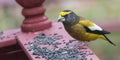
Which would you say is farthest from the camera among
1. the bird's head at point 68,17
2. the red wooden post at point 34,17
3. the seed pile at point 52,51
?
the bird's head at point 68,17

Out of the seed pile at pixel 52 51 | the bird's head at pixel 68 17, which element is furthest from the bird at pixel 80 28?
the seed pile at pixel 52 51

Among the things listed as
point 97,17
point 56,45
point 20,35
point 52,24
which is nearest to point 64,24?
point 52,24

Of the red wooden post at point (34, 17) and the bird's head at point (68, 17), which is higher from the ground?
the red wooden post at point (34, 17)

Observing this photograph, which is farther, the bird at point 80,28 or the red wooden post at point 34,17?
the bird at point 80,28

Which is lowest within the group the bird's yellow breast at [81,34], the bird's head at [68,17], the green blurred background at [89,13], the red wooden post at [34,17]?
the green blurred background at [89,13]

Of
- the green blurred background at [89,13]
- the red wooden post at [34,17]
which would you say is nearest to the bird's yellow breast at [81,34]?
the red wooden post at [34,17]

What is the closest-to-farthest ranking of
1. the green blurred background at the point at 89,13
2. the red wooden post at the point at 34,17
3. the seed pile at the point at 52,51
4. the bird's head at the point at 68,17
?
the seed pile at the point at 52,51 → the red wooden post at the point at 34,17 → the bird's head at the point at 68,17 → the green blurred background at the point at 89,13

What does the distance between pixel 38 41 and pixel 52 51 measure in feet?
0.67

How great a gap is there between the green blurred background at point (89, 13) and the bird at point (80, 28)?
2.39 meters

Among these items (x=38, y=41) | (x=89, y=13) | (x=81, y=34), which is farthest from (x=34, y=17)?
(x=89, y=13)

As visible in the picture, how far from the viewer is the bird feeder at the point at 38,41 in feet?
8.75

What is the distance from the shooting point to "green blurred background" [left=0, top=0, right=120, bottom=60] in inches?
242

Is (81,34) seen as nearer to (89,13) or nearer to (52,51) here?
(52,51)

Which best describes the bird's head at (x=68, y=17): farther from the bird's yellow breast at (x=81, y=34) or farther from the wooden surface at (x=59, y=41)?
the wooden surface at (x=59, y=41)
